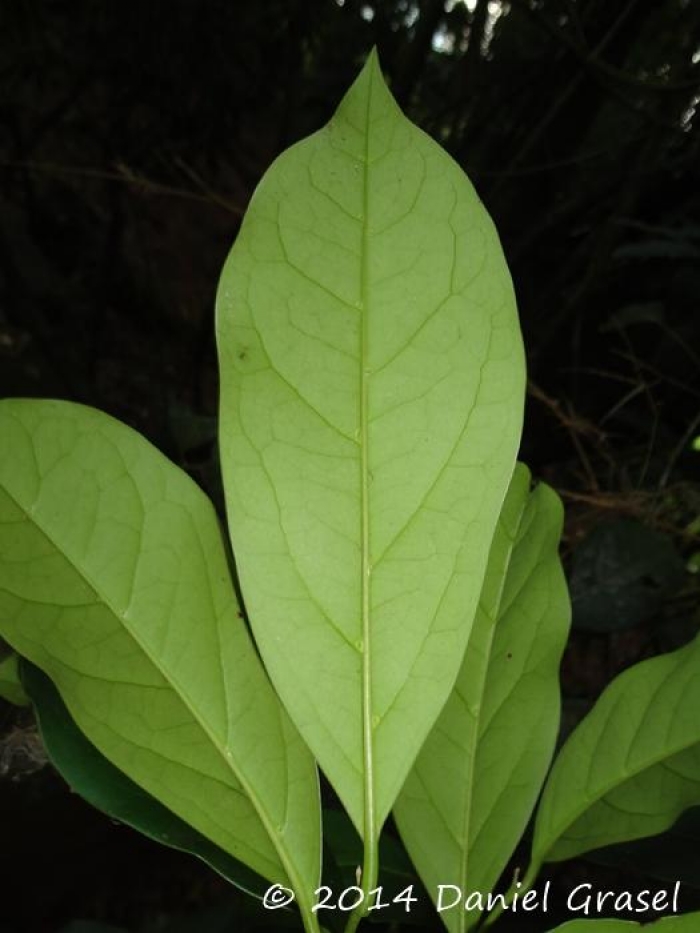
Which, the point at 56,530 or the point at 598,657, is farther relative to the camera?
the point at 598,657

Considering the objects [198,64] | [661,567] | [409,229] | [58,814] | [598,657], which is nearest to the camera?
[409,229]

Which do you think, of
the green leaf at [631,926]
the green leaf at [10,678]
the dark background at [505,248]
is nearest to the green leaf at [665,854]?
the dark background at [505,248]

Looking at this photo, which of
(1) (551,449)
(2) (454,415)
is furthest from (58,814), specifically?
(1) (551,449)

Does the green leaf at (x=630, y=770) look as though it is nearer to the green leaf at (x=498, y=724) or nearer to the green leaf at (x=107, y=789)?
the green leaf at (x=498, y=724)

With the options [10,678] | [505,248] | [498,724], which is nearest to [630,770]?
[498,724]

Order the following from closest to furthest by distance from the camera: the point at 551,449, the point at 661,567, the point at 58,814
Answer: the point at 58,814 → the point at 661,567 → the point at 551,449

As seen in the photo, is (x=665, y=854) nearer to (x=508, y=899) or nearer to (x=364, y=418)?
(x=508, y=899)

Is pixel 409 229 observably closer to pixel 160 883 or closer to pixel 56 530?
pixel 56 530
